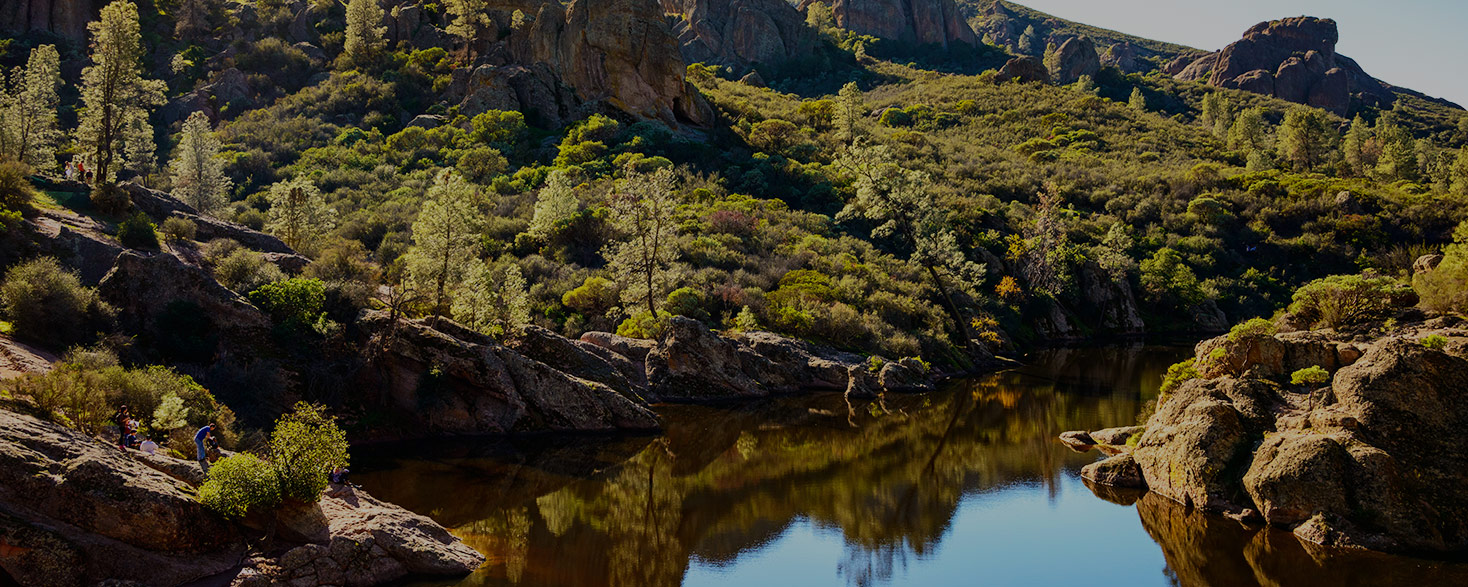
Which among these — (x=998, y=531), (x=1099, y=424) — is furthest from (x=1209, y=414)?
(x=1099, y=424)

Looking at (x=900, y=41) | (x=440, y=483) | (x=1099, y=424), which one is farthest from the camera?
(x=900, y=41)

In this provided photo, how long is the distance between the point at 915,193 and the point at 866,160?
4329 millimetres

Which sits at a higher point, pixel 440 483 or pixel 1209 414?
pixel 1209 414

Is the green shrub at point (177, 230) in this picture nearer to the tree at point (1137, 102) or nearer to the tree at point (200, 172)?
the tree at point (200, 172)

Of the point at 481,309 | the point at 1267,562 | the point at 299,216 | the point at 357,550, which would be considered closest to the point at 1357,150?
the point at 1267,562

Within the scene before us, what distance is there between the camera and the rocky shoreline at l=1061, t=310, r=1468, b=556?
17.6 metres

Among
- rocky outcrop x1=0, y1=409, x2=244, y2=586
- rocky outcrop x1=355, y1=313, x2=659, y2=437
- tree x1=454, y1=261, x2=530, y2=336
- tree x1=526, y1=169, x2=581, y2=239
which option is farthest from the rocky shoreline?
tree x1=526, y1=169, x2=581, y2=239

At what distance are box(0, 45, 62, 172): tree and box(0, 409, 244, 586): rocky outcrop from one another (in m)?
38.3

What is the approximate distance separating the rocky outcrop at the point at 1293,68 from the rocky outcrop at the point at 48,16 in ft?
545

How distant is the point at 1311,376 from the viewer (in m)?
21.9

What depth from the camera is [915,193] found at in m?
48.5

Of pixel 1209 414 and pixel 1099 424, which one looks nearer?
pixel 1209 414

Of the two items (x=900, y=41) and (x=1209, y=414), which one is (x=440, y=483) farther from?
(x=900, y=41)

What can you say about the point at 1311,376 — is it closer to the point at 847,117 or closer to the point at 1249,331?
the point at 1249,331
